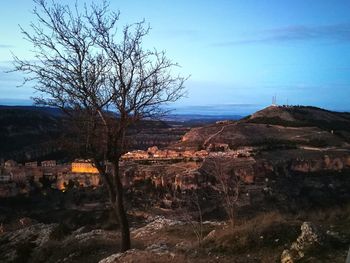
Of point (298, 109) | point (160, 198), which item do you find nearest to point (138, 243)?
point (160, 198)

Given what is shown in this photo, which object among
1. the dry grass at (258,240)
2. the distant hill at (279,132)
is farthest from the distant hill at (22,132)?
the dry grass at (258,240)

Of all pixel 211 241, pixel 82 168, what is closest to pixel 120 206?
pixel 211 241

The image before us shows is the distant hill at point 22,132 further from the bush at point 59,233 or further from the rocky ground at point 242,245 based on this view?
the rocky ground at point 242,245

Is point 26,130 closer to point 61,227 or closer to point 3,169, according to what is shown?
point 3,169

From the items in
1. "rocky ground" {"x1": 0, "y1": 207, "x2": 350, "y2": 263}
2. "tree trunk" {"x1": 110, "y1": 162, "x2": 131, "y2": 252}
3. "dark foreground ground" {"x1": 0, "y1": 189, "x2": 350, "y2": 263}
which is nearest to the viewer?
"rocky ground" {"x1": 0, "y1": 207, "x2": 350, "y2": 263}

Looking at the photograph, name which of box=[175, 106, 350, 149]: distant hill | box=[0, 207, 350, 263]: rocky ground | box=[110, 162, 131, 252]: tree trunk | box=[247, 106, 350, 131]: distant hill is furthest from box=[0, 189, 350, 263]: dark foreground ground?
box=[247, 106, 350, 131]: distant hill

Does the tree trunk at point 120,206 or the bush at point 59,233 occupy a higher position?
the tree trunk at point 120,206

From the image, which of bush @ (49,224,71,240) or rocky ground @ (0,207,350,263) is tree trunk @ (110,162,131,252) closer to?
rocky ground @ (0,207,350,263)

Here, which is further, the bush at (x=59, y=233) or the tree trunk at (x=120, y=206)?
the bush at (x=59, y=233)

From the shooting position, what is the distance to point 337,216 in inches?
611

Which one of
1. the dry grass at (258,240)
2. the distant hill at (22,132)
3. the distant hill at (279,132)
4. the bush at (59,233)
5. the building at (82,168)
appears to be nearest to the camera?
the dry grass at (258,240)

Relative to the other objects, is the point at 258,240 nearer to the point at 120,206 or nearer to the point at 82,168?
the point at 120,206

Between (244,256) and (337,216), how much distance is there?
5856 millimetres

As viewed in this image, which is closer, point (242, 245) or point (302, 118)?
point (242, 245)
